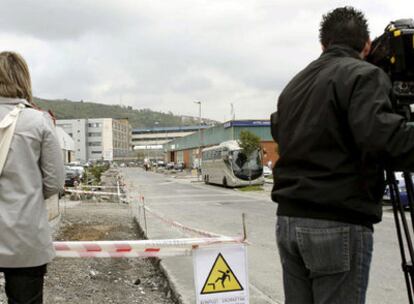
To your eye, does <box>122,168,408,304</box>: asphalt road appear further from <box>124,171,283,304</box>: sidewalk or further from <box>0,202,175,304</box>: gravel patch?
<box>0,202,175,304</box>: gravel patch

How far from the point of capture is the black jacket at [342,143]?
6.46 ft

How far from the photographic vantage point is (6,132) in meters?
2.81

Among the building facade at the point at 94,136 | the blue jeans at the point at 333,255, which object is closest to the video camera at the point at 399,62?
the blue jeans at the point at 333,255

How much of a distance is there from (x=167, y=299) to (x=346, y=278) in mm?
4022

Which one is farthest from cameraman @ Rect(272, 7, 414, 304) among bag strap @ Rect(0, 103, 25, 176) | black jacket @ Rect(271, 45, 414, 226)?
bag strap @ Rect(0, 103, 25, 176)

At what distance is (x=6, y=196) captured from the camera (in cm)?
270

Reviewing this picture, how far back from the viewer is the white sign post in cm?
416

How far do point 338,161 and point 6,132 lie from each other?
6.10 ft

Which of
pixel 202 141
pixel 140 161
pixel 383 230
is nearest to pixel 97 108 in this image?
pixel 140 161

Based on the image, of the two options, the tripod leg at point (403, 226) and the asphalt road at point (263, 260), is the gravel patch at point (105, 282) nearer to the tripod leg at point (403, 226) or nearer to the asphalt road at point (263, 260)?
the asphalt road at point (263, 260)

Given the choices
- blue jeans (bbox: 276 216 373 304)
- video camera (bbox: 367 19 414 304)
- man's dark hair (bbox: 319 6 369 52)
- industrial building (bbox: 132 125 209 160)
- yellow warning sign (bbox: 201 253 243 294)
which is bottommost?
yellow warning sign (bbox: 201 253 243 294)

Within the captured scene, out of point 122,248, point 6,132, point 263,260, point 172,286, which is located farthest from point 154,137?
point 6,132

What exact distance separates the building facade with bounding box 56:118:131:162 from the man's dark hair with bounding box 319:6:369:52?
415 ft

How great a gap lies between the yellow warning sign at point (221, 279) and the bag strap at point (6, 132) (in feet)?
6.88
